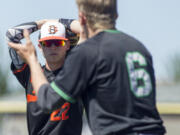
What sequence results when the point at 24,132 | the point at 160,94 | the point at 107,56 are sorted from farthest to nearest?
1. the point at 160,94
2. the point at 24,132
3. the point at 107,56

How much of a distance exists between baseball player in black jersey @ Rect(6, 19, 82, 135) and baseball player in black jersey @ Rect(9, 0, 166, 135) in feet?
4.47

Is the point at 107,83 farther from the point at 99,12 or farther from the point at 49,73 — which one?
the point at 49,73

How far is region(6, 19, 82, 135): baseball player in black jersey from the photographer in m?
5.39

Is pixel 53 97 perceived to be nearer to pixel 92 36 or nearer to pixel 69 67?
pixel 69 67

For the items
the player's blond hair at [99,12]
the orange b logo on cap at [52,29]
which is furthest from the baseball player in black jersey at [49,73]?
the player's blond hair at [99,12]

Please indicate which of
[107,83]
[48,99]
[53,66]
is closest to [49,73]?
[53,66]

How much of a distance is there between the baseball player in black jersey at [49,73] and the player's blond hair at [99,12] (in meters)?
1.50

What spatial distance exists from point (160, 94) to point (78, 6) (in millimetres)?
16115

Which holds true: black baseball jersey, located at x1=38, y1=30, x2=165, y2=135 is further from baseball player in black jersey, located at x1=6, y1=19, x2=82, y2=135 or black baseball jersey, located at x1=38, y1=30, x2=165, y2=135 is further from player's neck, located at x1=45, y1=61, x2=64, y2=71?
player's neck, located at x1=45, y1=61, x2=64, y2=71

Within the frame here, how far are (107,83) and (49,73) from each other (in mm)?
1855

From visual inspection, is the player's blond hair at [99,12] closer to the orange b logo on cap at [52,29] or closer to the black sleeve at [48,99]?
the black sleeve at [48,99]

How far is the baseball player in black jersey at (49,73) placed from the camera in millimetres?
5386

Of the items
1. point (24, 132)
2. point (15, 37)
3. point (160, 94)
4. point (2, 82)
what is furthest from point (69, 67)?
point (2, 82)

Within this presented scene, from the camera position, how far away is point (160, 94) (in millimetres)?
19953
